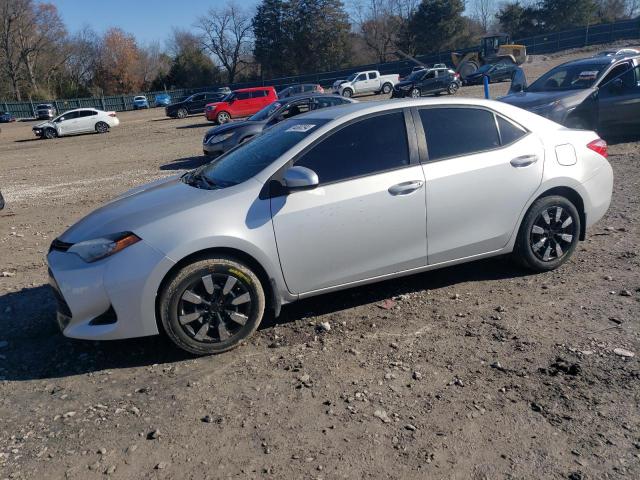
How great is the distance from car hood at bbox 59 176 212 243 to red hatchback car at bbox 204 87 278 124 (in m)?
25.5

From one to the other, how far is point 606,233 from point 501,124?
89.1 inches

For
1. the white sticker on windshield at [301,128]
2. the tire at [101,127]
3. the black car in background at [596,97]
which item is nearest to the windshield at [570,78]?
the black car in background at [596,97]

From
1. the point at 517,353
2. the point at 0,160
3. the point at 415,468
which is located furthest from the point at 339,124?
the point at 0,160

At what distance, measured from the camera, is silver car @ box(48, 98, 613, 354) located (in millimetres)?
3770

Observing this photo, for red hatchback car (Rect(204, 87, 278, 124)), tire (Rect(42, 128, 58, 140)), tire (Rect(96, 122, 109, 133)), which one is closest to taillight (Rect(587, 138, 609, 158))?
red hatchback car (Rect(204, 87, 278, 124))

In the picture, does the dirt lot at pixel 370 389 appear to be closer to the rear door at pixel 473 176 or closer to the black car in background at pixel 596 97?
the rear door at pixel 473 176

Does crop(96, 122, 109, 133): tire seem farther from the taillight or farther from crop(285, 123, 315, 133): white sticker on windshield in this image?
the taillight

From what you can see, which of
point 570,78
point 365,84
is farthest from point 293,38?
point 570,78

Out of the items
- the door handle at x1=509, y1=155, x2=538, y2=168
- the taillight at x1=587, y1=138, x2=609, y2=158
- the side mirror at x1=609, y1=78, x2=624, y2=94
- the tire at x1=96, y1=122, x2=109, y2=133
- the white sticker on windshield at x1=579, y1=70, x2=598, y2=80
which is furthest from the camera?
the tire at x1=96, y1=122, x2=109, y2=133

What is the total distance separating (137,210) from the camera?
4109 mm

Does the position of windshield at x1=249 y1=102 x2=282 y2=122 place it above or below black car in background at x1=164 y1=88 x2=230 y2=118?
below

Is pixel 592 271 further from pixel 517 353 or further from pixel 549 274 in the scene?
pixel 517 353

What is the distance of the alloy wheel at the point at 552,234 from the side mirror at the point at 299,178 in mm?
2169

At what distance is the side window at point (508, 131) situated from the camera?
4770mm
